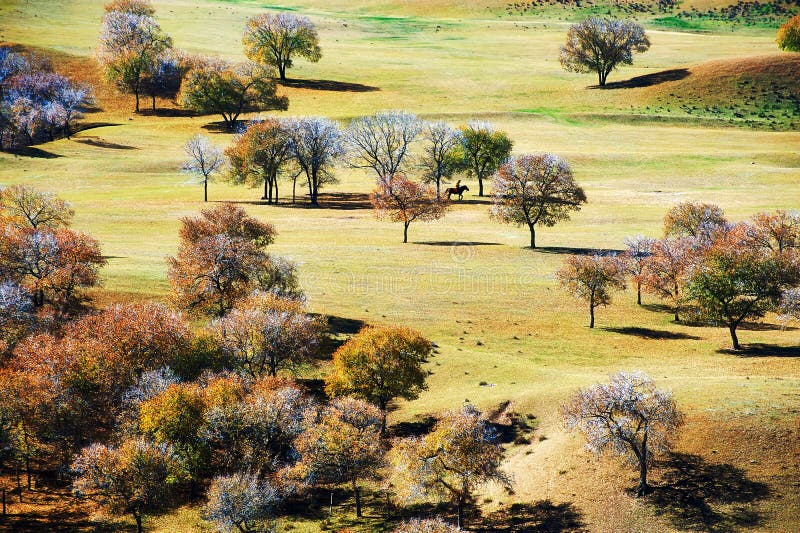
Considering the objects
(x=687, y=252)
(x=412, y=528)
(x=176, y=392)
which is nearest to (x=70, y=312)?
(x=176, y=392)

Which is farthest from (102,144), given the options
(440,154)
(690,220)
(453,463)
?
(453,463)

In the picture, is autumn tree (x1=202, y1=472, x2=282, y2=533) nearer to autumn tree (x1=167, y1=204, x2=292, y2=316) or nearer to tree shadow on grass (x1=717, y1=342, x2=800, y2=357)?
autumn tree (x1=167, y1=204, x2=292, y2=316)

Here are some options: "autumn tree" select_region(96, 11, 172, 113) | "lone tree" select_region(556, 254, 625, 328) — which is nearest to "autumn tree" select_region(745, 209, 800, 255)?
"lone tree" select_region(556, 254, 625, 328)

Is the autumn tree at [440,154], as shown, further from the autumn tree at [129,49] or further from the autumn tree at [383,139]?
the autumn tree at [129,49]

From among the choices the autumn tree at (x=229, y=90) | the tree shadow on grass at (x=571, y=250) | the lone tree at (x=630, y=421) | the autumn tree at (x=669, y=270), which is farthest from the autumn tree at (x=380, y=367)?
the autumn tree at (x=229, y=90)

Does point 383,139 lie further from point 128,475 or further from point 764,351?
point 128,475
